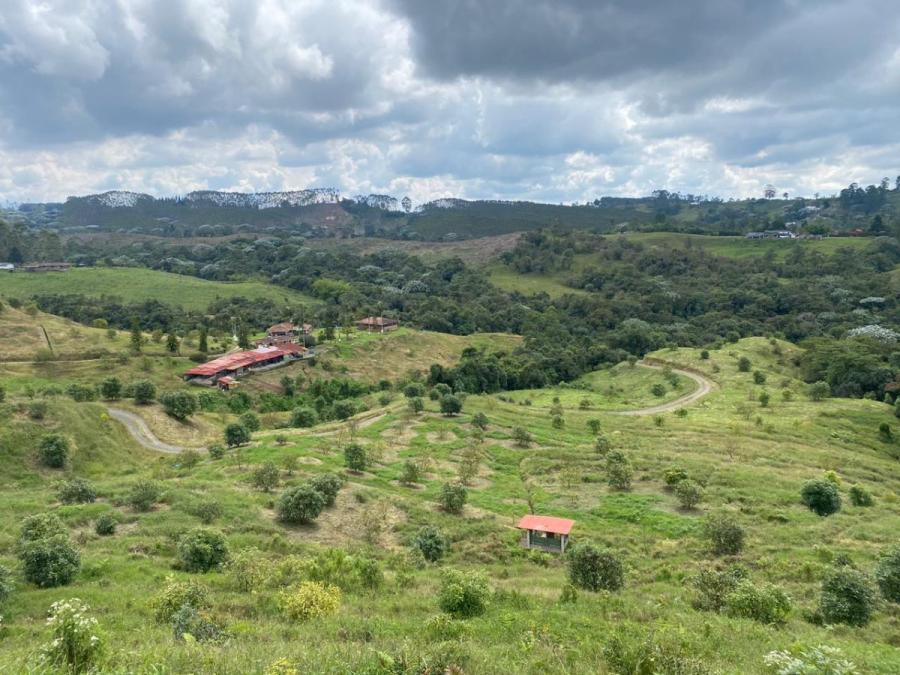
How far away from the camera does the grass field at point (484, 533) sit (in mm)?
13812

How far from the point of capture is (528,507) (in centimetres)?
3800

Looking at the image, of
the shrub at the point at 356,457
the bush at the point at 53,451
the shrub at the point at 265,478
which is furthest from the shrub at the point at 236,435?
the shrub at the point at 265,478

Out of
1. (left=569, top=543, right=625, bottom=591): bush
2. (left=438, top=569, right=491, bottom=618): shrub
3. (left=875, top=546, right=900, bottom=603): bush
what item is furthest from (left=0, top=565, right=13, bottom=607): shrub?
(left=875, top=546, right=900, bottom=603): bush

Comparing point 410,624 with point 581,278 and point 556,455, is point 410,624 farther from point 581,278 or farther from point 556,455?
point 581,278

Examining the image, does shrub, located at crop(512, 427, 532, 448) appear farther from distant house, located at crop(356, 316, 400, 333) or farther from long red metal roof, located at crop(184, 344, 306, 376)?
distant house, located at crop(356, 316, 400, 333)

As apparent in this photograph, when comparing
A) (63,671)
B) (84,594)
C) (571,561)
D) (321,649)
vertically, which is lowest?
(571,561)

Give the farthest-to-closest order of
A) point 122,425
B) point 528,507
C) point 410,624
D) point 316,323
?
point 316,323
point 122,425
point 528,507
point 410,624

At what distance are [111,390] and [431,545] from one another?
54.3 metres

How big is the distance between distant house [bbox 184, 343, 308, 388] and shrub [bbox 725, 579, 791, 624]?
72.9 m

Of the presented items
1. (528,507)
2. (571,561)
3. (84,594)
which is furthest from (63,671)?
(528,507)

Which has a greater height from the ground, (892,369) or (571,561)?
(571,561)

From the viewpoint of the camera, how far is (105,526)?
26.6 meters

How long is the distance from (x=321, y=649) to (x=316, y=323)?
11719 centimetres

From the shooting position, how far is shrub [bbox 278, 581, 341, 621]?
16.4 metres
